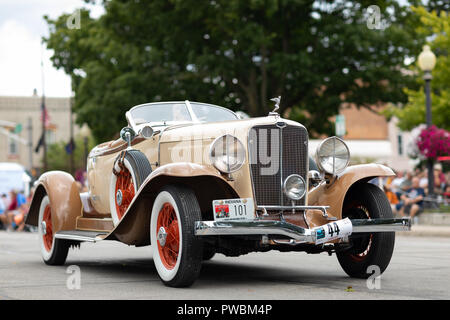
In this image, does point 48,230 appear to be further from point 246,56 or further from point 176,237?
point 246,56

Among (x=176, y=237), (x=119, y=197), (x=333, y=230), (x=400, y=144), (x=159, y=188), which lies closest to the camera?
(x=333, y=230)

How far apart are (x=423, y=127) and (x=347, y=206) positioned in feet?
41.5

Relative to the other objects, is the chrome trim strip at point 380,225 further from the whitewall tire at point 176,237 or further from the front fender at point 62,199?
the front fender at point 62,199

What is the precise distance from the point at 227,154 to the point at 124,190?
1853 millimetres

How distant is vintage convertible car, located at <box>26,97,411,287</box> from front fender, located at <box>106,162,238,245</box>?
1 cm

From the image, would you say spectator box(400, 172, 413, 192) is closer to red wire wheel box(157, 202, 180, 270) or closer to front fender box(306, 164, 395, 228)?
front fender box(306, 164, 395, 228)

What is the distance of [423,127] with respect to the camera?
20.0 meters

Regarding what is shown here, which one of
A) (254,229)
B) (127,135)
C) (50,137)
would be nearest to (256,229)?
(254,229)

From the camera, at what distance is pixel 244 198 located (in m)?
7.07

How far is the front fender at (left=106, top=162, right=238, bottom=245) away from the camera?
6.93m

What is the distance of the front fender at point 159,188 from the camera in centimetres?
693

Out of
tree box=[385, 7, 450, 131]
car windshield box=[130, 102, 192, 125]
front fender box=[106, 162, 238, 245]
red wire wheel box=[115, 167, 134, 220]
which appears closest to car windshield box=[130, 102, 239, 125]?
car windshield box=[130, 102, 192, 125]

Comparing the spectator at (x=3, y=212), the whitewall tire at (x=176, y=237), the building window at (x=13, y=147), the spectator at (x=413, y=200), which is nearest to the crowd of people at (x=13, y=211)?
the spectator at (x=3, y=212)

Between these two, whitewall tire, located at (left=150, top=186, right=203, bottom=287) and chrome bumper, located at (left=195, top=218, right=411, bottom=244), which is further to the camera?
whitewall tire, located at (left=150, top=186, right=203, bottom=287)
